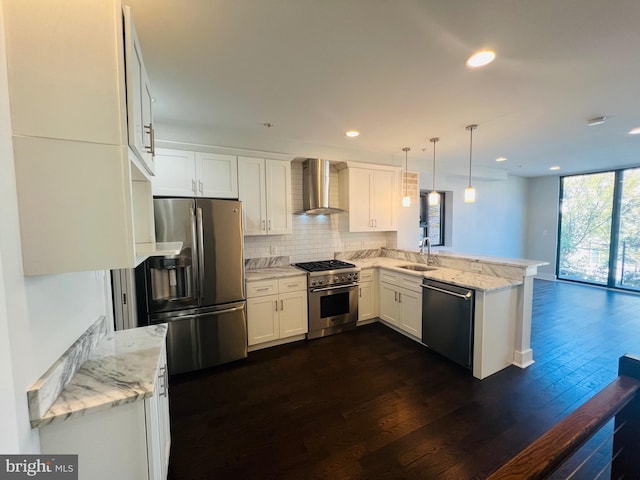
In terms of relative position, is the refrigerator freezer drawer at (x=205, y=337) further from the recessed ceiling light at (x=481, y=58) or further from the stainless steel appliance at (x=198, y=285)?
the recessed ceiling light at (x=481, y=58)

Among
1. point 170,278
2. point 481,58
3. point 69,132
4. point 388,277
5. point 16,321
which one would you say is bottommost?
point 388,277

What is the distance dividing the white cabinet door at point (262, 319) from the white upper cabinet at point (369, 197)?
1.65m

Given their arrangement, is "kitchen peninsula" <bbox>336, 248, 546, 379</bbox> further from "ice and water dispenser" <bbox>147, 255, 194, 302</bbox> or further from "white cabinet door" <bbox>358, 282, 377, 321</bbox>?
"ice and water dispenser" <bbox>147, 255, 194, 302</bbox>

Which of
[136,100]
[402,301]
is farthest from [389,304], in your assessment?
[136,100]

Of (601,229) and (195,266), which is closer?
(195,266)

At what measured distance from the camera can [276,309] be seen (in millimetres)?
3270

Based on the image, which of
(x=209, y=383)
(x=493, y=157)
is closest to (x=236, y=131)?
(x=209, y=383)

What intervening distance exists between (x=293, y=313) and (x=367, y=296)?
1170mm

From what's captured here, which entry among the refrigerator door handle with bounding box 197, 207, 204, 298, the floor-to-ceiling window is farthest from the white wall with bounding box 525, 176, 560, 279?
the refrigerator door handle with bounding box 197, 207, 204, 298

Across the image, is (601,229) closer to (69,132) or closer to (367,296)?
(367,296)

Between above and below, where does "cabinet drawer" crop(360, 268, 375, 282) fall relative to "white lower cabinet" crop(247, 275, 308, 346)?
above

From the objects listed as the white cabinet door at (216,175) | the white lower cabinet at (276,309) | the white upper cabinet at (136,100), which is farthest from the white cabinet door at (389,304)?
the white upper cabinet at (136,100)

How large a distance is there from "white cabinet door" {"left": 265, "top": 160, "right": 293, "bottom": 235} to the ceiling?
28 cm

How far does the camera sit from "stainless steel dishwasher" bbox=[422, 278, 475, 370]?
2.65 metres
